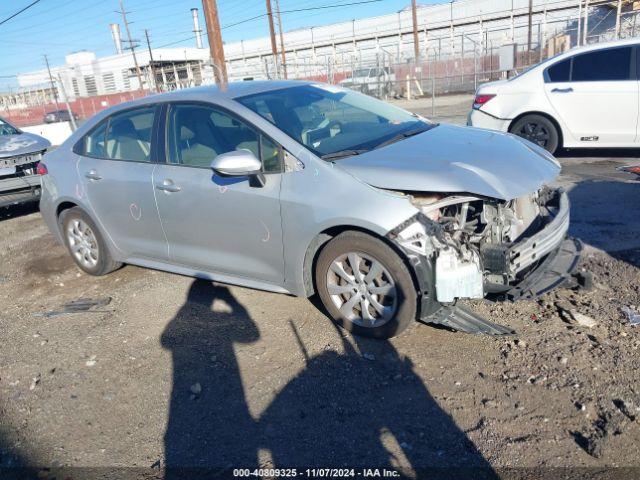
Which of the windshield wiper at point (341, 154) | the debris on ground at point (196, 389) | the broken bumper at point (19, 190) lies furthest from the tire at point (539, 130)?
the broken bumper at point (19, 190)

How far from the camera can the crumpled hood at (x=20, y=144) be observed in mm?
8172

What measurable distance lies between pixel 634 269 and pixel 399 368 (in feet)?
7.71

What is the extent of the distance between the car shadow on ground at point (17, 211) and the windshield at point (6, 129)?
1.20 metres

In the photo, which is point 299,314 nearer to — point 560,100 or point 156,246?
point 156,246

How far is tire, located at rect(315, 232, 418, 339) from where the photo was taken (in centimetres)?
347

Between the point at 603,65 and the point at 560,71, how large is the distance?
57cm

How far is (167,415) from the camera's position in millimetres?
3246

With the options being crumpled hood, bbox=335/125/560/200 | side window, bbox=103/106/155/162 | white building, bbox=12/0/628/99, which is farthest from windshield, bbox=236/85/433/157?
white building, bbox=12/0/628/99

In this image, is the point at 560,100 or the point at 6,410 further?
the point at 560,100

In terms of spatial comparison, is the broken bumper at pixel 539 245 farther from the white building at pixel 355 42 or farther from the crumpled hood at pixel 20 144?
the white building at pixel 355 42

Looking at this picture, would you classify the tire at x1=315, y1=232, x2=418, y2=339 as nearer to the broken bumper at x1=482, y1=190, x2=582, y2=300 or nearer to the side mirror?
the broken bumper at x1=482, y1=190, x2=582, y2=300

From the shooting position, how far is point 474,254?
3.37 m

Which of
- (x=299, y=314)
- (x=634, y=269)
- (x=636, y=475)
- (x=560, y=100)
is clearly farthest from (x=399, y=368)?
(x=560, y=100)

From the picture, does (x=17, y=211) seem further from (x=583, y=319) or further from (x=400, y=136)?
(x=583, y=319)
